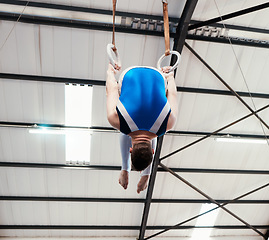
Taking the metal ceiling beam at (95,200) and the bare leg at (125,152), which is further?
the metal ceiling beam at (95,200)

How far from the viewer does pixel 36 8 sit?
5.34 meters

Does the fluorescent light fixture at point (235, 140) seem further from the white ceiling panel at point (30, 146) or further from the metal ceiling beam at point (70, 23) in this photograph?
the white ceiling panel at point (30, 146)

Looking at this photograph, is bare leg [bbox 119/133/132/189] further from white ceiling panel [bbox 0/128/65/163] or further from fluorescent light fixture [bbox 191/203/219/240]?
fluorescent light fixture [bbox 191/203/219/240]

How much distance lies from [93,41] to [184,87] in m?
2.58

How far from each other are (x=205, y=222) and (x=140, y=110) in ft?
26.6

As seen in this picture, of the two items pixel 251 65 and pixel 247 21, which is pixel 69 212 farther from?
pixel 247 21

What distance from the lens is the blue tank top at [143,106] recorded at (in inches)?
101

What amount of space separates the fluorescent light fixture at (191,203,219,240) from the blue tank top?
7163 millimetres

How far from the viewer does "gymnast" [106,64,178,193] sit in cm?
247

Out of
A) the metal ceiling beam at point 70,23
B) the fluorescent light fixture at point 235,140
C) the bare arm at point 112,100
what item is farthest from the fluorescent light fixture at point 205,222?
the bare arm at point 112,100

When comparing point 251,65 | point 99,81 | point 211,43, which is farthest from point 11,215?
point 251,65

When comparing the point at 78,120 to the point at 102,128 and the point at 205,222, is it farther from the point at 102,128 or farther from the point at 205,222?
the point at 205,222

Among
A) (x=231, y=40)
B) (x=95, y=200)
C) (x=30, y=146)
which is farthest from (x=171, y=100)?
(x=95, y=200)

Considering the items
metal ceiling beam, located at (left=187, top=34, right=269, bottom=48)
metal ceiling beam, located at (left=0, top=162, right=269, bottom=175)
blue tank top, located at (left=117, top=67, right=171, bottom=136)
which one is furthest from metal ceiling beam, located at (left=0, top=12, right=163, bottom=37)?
metal ceiling beam, located at (left=0, top=162, right=269, bottom=175)
